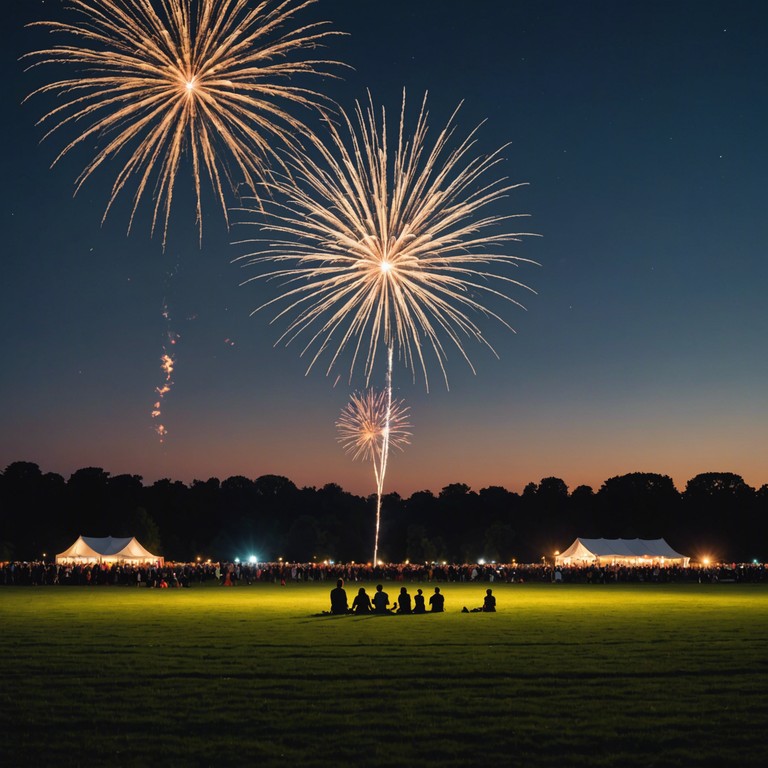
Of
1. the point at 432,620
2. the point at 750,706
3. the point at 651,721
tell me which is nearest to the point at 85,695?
the point at 651,721

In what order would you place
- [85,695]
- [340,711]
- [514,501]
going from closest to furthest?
[340,711], [85,695], [514,501]

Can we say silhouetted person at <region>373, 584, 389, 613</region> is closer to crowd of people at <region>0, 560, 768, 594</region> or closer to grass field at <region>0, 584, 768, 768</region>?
grass field at <region>0, 584, 768, 768</region>

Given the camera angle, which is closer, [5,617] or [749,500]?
[5,617]

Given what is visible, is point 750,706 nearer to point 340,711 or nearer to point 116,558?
point 340,711

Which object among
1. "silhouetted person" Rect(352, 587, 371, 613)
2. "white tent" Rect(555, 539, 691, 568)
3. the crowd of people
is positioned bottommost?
the crowd of people

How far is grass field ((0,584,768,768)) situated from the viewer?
8.58m

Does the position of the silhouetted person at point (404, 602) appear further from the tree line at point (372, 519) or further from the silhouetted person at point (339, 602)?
the tree line at point (372, 519)

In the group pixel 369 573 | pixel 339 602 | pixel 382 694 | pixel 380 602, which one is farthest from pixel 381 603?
pixel 369 573

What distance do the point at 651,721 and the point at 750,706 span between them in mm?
1686

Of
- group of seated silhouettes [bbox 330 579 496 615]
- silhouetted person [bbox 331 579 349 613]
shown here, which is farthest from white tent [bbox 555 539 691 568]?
silhouetted person [bbox 331 579 349 613]

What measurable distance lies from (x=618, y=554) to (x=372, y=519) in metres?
69.8

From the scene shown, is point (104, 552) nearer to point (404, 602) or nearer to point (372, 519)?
point (404, 602)

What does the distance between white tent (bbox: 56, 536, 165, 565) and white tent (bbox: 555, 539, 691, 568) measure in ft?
96.2

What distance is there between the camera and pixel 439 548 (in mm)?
109750
